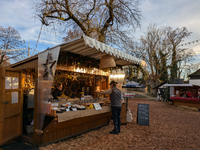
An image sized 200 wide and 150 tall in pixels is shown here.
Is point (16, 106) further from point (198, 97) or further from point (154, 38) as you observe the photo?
point (154, 38)

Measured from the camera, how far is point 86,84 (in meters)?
7.18

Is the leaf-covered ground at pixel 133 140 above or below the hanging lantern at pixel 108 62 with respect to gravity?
below

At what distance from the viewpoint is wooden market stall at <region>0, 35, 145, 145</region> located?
375 cm

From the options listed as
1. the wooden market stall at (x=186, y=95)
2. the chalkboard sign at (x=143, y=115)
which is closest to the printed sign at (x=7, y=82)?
the chalkboard sign at (x=143, y=115)

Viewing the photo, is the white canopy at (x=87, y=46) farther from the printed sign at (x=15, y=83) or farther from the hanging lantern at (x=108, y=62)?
the printed sign at (x=15, y=83)

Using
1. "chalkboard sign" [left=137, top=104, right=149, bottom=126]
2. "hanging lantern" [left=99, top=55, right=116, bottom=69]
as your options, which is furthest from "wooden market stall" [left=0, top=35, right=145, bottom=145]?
"chalkboard sign" [left=137, top=104, right=149, bottom=126]

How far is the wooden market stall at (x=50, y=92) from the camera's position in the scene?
3752 mm

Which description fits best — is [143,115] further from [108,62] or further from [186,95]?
[186,95]

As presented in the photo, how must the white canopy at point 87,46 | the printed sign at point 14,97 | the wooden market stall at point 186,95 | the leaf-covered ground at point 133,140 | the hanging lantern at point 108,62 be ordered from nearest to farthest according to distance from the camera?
the white canopy at point 87,46
the leaf-covered ground at point 133,140
the printed sign at point 14,97
the hanging lantern at point 108,62
the wooden market stall at point 186,95

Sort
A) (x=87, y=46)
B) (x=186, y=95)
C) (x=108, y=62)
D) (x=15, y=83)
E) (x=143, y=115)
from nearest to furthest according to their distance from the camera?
(x=87, y=46) → (x=15, y=83) → (x=108, y=62) → (x=143, y=115) → (x=186, y=95)

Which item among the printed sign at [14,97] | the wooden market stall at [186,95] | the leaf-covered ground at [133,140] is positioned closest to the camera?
the leaf-covered ground at [133,140]

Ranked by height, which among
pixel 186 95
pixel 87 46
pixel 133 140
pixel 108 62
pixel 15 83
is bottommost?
pixel 133 140

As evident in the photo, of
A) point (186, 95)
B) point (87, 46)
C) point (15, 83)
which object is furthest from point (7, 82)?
point (186, 95)

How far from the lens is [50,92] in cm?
357
